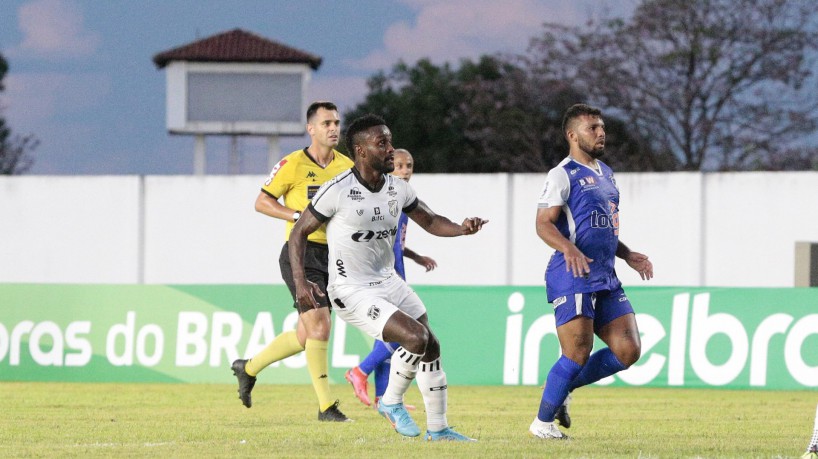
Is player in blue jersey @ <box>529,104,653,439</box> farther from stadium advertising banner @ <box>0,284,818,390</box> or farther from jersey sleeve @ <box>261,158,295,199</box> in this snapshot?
stadium advertising banner @ <box>0,284,818,390</box>

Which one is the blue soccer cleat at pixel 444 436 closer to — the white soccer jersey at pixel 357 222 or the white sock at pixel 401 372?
the white sock at pixel 401 372

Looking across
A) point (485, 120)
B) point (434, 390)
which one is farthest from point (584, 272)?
point (485, 120)

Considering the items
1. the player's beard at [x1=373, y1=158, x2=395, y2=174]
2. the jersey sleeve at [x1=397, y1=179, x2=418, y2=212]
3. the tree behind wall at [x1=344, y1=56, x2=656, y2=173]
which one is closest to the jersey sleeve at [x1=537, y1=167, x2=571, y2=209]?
the jersey sleeve at [x1=397, y1=179, x2=418, y2=212]

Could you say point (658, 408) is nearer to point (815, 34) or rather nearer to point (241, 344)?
point (241, 344)

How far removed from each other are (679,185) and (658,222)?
709mm

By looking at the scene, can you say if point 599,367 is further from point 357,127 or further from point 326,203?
point 357,127

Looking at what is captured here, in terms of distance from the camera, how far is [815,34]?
150 feet

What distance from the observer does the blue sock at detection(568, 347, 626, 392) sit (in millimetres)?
8844

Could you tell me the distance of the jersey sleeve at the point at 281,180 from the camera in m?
10.8

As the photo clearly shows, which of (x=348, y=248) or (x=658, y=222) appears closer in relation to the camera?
(x=348, y=248)

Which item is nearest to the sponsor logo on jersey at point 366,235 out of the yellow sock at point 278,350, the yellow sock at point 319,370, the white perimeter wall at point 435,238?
the yellow sock at point 319,370

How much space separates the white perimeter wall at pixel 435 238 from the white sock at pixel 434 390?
14.6 m

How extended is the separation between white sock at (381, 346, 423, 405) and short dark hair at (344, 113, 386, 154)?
128cm

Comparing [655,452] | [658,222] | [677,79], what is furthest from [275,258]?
[677,79]
